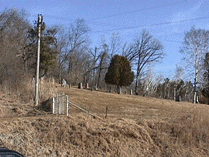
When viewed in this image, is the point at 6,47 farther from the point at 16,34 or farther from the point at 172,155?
the point at 172,155

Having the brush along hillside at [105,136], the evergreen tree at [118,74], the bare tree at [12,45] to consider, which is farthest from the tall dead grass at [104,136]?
the evergreen tree at [118,74]

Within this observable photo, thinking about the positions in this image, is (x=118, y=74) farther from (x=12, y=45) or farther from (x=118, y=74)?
(x=12, y=45)

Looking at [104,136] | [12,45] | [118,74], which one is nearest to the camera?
[104,136]

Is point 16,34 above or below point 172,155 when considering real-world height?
above

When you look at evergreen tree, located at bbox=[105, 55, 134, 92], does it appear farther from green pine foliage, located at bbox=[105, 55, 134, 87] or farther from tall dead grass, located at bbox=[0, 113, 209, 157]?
tall dead grass, located at bbox=[0, 113, 209, 157]

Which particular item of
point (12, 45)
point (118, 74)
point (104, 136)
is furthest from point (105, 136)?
point (118, 74)

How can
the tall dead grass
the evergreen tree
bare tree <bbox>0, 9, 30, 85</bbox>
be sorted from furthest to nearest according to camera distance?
the evergreen tree < bare tree <bbox>0, 9, 30, 85</bbox> < the tall dead grass

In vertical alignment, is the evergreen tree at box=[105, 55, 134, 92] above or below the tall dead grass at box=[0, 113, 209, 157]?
above

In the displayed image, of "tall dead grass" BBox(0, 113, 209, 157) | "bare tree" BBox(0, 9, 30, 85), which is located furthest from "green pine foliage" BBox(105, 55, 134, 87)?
"tall dead grass" BBox(0, 113, 209, 157)

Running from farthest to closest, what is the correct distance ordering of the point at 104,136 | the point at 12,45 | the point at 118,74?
1. the point at 118,74
2. the point at 12,45
3. the point at 104,136

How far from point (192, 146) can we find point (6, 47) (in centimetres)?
2086

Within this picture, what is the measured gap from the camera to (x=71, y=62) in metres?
66.2

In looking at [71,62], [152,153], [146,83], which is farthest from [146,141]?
[146,83]

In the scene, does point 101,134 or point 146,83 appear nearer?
point 101,134
